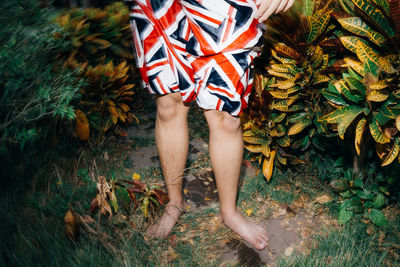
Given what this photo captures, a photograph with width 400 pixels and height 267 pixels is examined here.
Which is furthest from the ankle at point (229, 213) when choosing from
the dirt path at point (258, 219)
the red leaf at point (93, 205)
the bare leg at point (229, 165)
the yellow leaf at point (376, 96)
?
the yellow leaf at point (376, 96)

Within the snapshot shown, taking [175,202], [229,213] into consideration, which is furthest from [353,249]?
[175,202]

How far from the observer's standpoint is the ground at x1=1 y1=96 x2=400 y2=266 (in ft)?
5.85

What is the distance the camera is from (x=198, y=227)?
233 centimetres

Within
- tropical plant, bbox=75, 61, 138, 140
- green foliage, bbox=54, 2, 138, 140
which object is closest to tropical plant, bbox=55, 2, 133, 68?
green foliage, bbox=54, 2, 138, 140

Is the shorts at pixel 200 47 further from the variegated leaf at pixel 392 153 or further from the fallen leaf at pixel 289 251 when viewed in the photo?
the fallen leaf at pixel 289 251

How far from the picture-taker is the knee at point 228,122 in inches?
74.9

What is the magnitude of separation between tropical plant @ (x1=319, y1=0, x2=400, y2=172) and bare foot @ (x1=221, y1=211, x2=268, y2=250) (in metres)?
0.83

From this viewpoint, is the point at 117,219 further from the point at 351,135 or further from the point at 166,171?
the point at 351,135

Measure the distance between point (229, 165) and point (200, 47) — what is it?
0.71 m

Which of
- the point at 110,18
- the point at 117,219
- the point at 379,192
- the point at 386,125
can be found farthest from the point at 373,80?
the point at 110,18

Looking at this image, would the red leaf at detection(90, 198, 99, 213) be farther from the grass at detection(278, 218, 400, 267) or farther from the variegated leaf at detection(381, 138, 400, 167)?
the variegated leaf at detection(381, 138, 400, 167)

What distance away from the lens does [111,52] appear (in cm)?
310

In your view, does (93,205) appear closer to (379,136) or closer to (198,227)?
(198,227)

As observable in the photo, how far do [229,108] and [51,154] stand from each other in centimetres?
119
